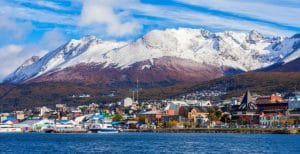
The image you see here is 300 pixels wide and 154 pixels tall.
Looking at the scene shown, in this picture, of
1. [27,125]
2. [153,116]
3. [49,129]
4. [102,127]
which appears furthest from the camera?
[27,125]

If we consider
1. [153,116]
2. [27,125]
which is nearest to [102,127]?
[153,116]

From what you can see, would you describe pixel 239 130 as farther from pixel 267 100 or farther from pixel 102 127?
pixel 267 100

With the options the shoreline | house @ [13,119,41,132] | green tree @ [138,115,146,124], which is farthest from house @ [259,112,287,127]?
house @ [13,119,41,132]

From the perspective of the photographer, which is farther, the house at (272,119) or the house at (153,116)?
the house at (153,116)

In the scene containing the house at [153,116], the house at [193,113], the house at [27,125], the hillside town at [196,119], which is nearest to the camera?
the hillside town at [196,119]

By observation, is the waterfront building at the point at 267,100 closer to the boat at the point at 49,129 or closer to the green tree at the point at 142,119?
the green tree at the point at 142,119

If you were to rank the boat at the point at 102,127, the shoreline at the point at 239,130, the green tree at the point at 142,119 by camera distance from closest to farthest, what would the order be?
1. the shoreline at the point at 239,130
2. the boat at the point at 102,127
3. the green tree at the point at 142,119

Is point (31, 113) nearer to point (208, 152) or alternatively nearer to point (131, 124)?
point (131, 124)

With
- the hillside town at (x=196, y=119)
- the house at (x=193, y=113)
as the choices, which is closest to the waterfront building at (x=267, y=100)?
the hillside town at (x=196, y=119)

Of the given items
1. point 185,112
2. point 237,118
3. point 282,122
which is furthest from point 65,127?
point 282,122

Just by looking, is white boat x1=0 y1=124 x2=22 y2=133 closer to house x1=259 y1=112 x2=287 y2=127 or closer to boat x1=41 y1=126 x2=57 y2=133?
boat x1=41 y1=126 x2=57 y2=133

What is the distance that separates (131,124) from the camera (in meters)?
138

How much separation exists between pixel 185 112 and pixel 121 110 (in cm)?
3412

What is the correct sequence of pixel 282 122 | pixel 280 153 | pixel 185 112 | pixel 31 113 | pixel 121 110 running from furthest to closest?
pixel 31 113
pixel 121 110
pixel 185 112
pixel 282 122
pixel 280 153
